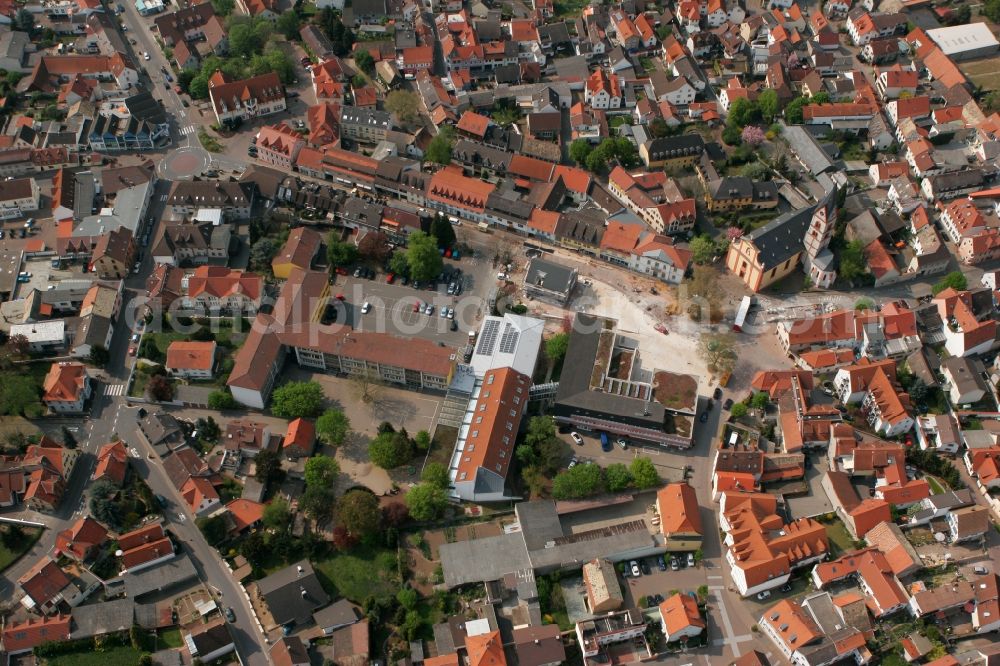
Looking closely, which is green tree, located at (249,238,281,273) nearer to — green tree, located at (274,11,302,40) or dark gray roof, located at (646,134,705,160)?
dark gray roof, located at (646,134,705,160)

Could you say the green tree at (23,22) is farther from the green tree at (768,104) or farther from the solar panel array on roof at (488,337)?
the green tree at (768,104)

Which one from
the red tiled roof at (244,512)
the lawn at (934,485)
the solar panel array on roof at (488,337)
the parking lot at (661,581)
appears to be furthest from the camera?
the solar panel array on roof at (488,337)

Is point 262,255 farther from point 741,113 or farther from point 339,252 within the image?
point 741,113

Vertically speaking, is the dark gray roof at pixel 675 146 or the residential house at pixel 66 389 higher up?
the dark gray roof at pixel 675 146

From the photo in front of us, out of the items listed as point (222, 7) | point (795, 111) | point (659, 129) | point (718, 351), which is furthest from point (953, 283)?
point (222, 7)

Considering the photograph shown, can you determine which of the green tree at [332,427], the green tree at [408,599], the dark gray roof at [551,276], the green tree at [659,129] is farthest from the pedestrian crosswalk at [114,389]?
the green tree at [659,129]

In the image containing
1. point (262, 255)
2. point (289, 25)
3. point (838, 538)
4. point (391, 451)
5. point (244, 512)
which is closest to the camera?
point (838, 538)

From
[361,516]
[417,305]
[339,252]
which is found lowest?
[361,516]
